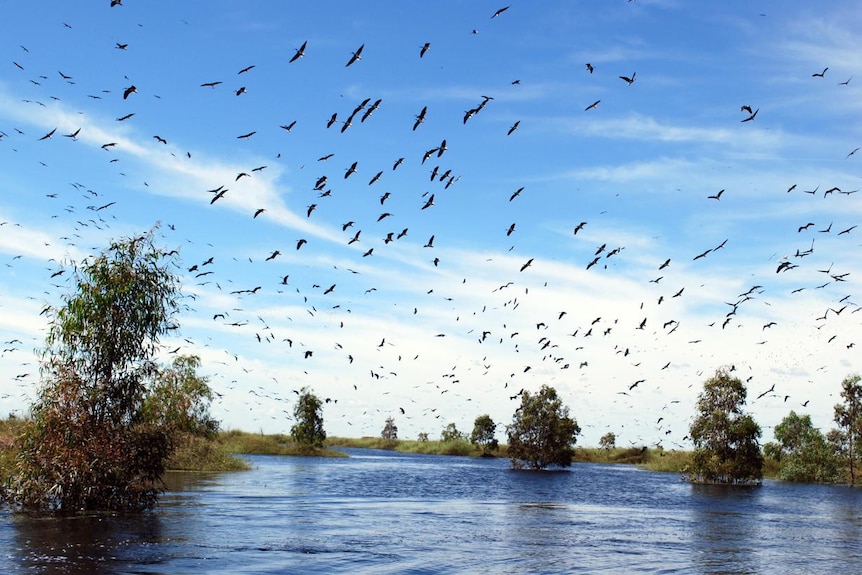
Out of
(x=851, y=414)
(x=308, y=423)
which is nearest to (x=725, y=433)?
(x=851, y=414)

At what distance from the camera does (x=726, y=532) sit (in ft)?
133

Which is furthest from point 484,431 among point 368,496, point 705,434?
point 368,496

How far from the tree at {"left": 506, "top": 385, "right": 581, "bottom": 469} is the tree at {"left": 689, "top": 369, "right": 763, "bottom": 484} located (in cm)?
2594

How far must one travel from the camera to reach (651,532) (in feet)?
130

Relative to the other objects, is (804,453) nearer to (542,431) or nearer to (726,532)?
(542,431)

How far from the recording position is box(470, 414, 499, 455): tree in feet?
534

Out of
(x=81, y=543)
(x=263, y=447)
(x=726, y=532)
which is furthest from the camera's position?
(x=263, y=447)

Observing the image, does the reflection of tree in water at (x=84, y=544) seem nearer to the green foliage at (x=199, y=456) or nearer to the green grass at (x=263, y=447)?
the green foliage at (x=199, y=456)

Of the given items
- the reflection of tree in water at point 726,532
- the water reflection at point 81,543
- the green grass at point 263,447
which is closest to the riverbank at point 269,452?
the green grass at point 263,447

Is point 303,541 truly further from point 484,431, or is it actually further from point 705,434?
point 484,431

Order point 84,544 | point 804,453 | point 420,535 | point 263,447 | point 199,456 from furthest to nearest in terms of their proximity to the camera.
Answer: point 263,447, point 804,453, point 199,456, point 420,535, point 84,544

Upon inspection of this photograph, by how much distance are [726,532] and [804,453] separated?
78010 mm

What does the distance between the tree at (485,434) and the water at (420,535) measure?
330 ft

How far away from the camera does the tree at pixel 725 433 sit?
83500 mm
